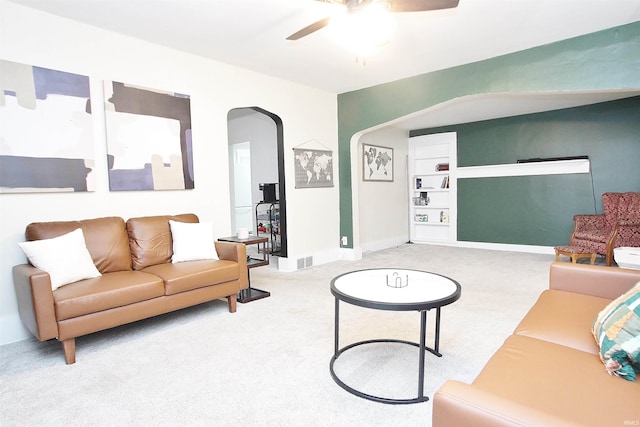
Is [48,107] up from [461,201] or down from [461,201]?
up

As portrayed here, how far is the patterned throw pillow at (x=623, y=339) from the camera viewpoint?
1164 millimetres

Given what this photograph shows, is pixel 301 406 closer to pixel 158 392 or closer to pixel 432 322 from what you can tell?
pixel 158 392

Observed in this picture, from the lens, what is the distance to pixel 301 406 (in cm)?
177

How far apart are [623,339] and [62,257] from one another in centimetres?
316

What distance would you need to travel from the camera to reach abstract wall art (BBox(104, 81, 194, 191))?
123 inches

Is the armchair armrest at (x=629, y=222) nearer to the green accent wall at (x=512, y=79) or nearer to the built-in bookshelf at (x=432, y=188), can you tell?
the green accent wall at (x=512, y=79)

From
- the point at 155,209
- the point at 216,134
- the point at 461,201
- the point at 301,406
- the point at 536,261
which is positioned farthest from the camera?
the point at 461,201

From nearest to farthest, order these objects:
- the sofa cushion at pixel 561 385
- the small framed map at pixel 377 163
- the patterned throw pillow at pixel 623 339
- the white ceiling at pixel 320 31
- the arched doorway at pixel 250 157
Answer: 1. the sofa cushion at pixel 561 385
2. the patterned throw pillow at pixel 623 339
3. the white ceiling at pixel 320 31
4. the small framed map at pixel 377 163
5. the arched doorway at pixel 250 157

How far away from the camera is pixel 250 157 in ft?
22.2

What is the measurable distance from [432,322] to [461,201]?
4156 millimetres

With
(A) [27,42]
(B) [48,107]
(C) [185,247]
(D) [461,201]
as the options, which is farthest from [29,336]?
(D) [461,201]

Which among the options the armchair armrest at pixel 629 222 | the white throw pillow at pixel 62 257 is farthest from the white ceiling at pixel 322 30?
the armchair armrest at pixel 629 222

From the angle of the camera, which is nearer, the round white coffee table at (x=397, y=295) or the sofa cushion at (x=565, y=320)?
the sofa cushion at (x=565, y=320)

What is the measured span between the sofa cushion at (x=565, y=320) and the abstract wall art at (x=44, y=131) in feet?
11.2
